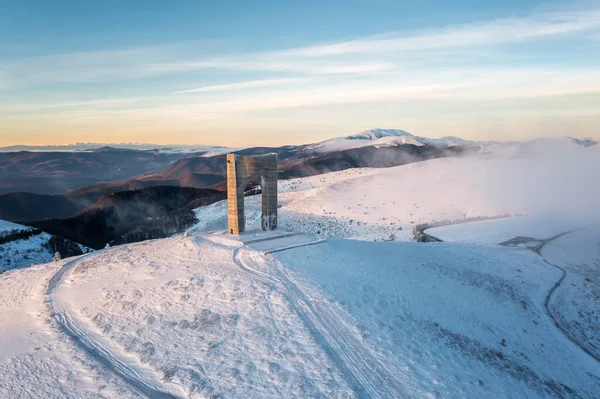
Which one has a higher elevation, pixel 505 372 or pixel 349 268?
pixel 349 268

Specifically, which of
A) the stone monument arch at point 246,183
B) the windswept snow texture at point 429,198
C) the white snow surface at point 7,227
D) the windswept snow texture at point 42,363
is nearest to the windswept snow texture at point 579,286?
the windswept snow texture at point 429,198

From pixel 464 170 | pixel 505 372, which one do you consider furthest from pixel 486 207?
pixel 505 372

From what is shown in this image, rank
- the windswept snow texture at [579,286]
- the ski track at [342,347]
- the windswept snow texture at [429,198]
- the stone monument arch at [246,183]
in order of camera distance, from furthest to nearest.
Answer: the windswept snow texture at [429,198]
the stone monument arch at [246,183]
the windswept snow texture at [579,286]
the ski track at [342,347]

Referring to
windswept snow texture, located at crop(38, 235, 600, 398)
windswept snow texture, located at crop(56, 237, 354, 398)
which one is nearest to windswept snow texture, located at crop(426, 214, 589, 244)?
windswept snow texture, located at crop(38, 235, 600, 398)

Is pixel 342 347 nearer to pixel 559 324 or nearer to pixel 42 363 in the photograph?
pixel 42 363

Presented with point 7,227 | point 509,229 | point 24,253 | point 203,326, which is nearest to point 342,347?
point 203,326

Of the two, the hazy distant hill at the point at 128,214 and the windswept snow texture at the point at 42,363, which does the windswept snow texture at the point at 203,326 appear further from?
the hazy distant hill at the point at 128,214

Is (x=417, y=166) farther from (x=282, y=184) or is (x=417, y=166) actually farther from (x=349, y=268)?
(x=349, y=268)
